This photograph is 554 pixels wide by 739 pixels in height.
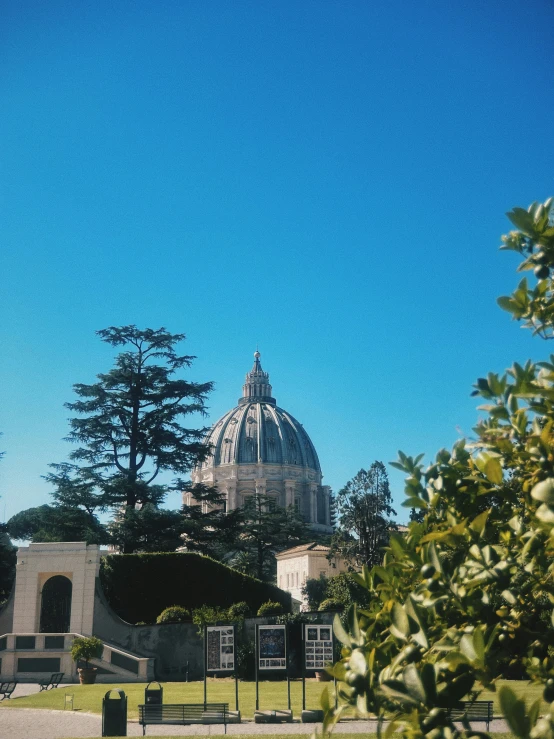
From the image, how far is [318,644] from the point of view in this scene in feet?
50.5

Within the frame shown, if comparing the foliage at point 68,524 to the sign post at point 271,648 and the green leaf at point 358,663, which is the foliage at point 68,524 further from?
the green leaf at point 358,663

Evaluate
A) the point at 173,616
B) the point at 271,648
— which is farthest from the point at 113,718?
the point at 173,616

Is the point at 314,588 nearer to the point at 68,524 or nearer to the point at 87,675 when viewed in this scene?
the point at 68,524

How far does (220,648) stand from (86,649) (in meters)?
8.75

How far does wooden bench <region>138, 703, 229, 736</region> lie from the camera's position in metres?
12.8

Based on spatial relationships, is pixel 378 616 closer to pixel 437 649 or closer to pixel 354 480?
pixel 437 649

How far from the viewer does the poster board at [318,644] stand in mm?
15266

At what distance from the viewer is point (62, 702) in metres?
16.8

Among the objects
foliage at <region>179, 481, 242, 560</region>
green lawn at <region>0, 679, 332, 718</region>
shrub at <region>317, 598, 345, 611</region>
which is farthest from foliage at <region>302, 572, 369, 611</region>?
green lawn at <region>0, 679, 332, 718</region>

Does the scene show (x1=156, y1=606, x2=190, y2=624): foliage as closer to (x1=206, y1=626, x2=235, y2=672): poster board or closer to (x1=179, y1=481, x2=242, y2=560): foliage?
(x1=179, y1=481, x2=242, y2=560): foliage

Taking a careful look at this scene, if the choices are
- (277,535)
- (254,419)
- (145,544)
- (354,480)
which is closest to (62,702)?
(145,544)

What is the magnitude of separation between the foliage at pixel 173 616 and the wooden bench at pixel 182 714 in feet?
45.4

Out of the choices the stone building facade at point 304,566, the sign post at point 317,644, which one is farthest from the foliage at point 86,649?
the stone building facade at point 304,566

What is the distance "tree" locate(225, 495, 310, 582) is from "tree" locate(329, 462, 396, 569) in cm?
1230
